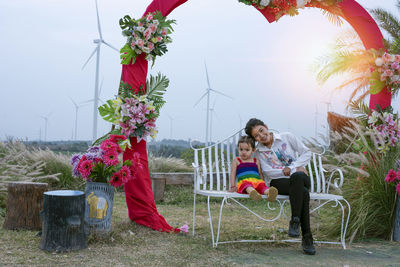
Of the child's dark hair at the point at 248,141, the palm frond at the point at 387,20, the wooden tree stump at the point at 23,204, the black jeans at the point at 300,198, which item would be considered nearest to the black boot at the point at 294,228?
the black jeans at the point at 300,198

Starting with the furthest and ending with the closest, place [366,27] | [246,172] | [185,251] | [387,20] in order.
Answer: [387,20], [366,27], [246,172], [185,251]

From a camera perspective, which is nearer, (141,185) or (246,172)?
(246,172)

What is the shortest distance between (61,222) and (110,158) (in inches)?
31.2

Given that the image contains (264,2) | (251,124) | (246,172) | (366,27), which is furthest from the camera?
(366,27)

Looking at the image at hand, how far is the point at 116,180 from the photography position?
4230mm

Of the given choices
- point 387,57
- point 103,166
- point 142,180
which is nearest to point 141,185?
point 142,180

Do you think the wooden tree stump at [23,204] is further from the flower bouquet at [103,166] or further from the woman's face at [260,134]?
the woman's face at [260,134]

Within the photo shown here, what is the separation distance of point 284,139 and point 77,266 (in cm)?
262

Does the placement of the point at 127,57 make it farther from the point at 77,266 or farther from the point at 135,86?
the point at 77,266

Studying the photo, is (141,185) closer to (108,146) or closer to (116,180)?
(116,180)

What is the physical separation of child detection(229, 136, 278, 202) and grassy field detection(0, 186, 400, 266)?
1.91 ft

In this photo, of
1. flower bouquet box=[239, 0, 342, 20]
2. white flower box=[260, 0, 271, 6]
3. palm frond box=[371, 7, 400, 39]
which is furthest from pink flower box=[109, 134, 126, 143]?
palm frond box=[371, 7, 400, 39]

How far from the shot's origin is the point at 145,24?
4746 mm

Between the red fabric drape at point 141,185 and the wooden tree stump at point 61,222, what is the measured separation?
1003 mm
